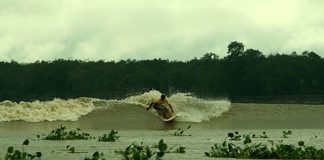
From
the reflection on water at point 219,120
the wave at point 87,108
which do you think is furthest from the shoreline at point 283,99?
the wave at point 87,108

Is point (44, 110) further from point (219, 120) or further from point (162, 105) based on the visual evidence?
point (219, 120)

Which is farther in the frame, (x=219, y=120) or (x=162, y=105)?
(x=219, y=120)

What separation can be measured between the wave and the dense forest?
54.1 m

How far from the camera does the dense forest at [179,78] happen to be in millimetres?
96500

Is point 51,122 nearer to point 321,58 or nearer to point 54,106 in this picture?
point 54,106

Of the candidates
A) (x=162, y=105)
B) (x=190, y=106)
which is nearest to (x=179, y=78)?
(x=190, y=106)

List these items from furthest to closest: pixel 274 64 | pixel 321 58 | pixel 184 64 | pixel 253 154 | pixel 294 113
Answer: pixel 184 64 → pixel 321 58 → pixel 274 64 → pixel 294 113 → pixel 253 154

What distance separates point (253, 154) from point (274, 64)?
289 feet

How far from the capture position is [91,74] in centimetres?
10662

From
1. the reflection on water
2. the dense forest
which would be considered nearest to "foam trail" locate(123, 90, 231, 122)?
the reflection on water

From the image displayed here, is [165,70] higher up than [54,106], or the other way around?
[165,70]

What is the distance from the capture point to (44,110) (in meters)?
37.5

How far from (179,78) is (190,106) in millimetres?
65935

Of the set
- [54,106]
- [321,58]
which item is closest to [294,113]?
[54,106]
